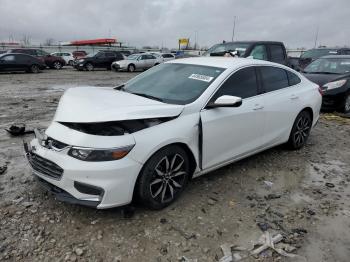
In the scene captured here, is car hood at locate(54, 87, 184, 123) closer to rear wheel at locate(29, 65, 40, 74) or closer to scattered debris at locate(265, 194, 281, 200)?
scattered debris at locate(265, 194, 281, 200)

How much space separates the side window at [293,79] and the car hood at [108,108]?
2532mm

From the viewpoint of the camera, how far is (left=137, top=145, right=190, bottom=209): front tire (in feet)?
11.1

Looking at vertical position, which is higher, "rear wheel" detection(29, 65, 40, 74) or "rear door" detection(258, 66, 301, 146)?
"rear door" detection(258, 66, 301, 146)

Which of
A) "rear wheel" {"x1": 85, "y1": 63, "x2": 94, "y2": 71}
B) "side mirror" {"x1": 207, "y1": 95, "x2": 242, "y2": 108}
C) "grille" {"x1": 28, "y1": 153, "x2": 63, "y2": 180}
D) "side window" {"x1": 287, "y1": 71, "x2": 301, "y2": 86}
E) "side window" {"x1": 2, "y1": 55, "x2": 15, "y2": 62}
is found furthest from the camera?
"rear wheel" {"x1": 85, "y1": 63, "x2": 94, "y2": 71}

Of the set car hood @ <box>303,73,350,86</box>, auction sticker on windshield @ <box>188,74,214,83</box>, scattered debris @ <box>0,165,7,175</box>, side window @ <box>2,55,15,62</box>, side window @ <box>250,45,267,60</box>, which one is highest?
side window @ <box>250,45,267,60</box>

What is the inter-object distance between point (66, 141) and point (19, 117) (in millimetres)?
5262

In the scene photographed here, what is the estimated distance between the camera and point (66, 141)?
10.7 feet

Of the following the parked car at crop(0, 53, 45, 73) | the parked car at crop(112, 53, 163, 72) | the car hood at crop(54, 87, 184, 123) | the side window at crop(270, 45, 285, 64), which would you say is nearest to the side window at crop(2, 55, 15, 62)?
the parked car at crop(0, 53, 45, 73)

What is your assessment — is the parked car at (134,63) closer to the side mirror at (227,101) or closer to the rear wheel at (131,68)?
the rear wheel at (131,68)

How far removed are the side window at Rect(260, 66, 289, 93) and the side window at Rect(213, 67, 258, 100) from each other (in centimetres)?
25

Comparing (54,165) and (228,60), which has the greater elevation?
(228,60)

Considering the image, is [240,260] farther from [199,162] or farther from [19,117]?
[19,117]

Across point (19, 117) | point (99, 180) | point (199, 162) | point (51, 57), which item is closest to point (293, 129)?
point (199, 162)

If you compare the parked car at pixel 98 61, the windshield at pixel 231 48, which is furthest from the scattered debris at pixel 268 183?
the parked car at pixel 98 61
